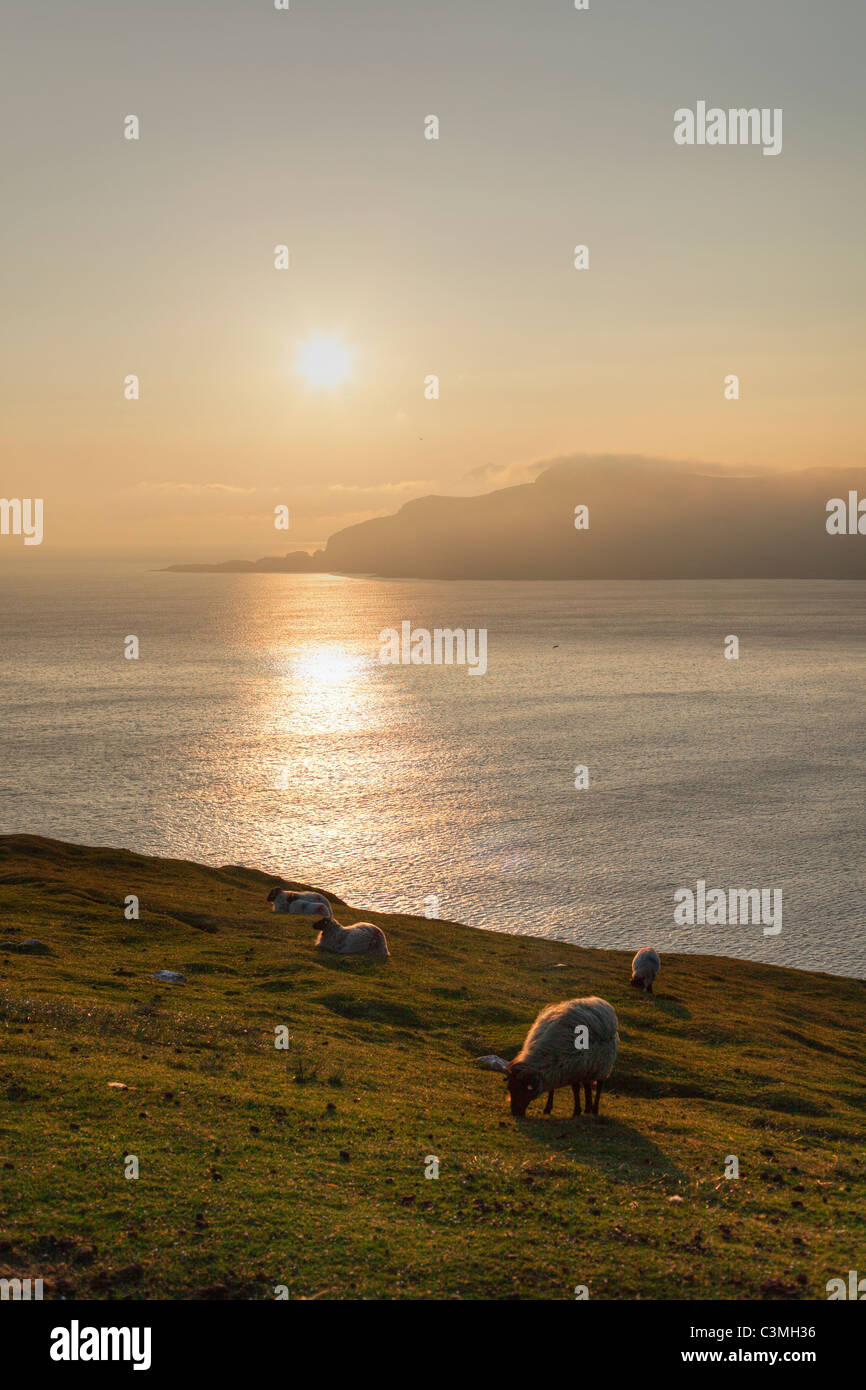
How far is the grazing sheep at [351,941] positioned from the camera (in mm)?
35781

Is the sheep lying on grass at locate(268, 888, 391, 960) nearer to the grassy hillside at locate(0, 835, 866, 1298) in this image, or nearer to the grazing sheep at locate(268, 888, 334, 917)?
the grassy hillside at locate(0, 835, 866, 1298)

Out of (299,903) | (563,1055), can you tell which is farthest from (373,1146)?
(299,903)

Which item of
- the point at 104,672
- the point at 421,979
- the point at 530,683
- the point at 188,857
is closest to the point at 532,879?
the point at 188,857

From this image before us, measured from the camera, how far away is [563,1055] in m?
18.2

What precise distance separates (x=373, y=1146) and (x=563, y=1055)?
4.38 metres

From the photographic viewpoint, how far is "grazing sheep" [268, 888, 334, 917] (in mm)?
44031

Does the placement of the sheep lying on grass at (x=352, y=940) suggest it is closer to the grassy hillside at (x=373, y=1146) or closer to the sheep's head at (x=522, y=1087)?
the grassy hillside at (x=373, y=1146)

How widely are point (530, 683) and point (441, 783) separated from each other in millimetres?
76432

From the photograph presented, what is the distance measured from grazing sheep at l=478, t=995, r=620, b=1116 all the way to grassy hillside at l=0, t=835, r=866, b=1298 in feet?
2.12

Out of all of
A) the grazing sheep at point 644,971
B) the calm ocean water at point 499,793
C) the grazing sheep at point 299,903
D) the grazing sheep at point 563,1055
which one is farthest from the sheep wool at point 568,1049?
the calm ocean water at point 499,793

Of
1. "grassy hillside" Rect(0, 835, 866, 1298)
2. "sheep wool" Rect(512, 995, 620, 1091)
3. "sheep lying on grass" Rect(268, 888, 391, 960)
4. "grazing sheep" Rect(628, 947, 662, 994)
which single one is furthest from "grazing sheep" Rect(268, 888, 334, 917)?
"sheep wool" Rect(512, 995, 620, 1091)

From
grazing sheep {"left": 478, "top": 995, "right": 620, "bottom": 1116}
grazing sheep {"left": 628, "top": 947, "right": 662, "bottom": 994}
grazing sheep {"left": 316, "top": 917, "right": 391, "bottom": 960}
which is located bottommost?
grazing sheep {"left": 628, "top": 947, "right": 662, "bottom": 994}

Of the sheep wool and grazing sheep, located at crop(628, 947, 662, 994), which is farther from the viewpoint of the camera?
grazing sheep, located at crop(628, 947, 662, 994)
